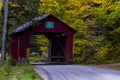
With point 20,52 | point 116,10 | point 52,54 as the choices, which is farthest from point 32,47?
point 116,10

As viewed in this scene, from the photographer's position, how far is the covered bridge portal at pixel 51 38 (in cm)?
3291

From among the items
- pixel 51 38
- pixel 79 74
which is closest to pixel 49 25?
pixel 51 38

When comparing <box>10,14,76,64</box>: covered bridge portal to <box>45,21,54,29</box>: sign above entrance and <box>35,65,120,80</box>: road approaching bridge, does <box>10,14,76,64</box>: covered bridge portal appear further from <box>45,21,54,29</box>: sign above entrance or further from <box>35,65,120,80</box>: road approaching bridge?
<box>35,65,120,80</box>: road approaching bridge

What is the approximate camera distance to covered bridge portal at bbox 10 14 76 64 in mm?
32906

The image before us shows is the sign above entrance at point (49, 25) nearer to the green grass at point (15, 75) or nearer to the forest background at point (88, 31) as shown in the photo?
the forest background at point (88, 31)

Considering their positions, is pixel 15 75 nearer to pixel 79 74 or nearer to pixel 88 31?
pixel 79 74

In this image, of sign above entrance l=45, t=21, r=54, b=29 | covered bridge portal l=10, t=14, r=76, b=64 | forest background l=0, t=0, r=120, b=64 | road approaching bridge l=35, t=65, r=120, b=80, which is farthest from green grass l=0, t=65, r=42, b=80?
forest background l=0, t=0, r=120, b=64

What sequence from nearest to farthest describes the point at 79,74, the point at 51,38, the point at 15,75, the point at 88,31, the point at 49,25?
the point at 15,75
the point at 79,74
the point at 49,25
the point at 88,31
the point at 51,38

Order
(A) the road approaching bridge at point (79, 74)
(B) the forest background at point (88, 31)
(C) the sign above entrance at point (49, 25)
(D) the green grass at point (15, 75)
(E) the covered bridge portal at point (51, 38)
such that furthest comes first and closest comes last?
(B) the forest background at point (88, 31)
(C) the sign above entrance at point (49, 25)
(E) the covered bridge portal at point (51, 38)
(A) the road approaching bridge at point (79, 74)
(D) the green grass at point (15, 75)

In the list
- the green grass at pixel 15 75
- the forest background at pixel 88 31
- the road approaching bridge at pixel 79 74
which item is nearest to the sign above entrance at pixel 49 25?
the forest background at pixel 88 31

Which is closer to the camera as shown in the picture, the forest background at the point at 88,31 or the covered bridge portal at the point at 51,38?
Result: the covered bridge portal at the point at 51,38

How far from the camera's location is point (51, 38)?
3762 cm

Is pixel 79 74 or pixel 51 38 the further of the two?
pixel 51 38

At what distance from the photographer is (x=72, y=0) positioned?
37406 mm
